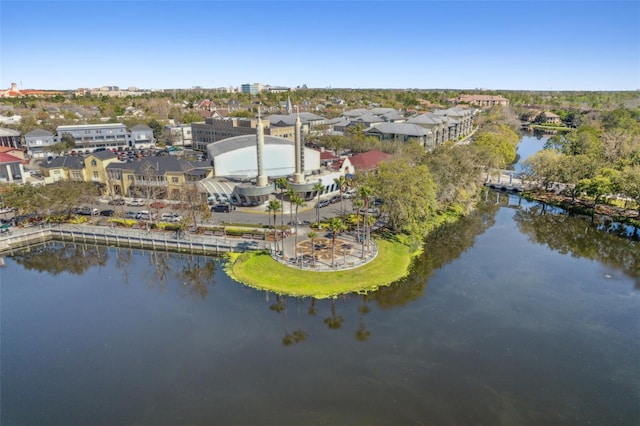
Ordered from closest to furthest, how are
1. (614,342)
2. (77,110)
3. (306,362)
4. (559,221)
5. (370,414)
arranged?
(370,414) < (306,362) < (614,342) < (559,221) < (77,110)

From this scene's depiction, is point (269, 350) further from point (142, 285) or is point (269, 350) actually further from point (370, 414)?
point (142, 285)

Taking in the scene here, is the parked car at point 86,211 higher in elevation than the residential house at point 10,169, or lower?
lower

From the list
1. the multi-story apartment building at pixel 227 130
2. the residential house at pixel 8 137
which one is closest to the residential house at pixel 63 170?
the multi-story apartment building at pixel 227 130

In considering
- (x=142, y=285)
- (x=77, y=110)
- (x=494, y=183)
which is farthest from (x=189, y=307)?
(x=77, y=110)

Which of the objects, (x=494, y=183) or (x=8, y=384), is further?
(x=494, y=183)

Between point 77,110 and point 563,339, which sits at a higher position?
point 77,110

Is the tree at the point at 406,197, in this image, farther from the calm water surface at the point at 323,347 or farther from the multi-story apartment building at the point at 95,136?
the multi-story apartment building at the point at 95,136

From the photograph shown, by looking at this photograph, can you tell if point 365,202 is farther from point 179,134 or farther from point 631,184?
point 179,134

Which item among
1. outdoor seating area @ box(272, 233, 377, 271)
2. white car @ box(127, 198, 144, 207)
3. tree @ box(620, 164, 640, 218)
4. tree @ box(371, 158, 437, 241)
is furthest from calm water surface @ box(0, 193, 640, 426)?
white car @ box(127, 198, 144, 207)

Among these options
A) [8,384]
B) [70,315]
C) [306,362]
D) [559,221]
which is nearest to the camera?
[8,384]
